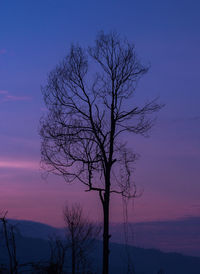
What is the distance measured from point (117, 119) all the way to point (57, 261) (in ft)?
27.2

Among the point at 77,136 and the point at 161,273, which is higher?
the point at 77,136

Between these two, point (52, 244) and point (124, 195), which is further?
point (124, 195)

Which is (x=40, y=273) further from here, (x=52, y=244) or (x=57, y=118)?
(x=57, y=118)

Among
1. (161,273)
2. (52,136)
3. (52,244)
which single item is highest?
(52,136)

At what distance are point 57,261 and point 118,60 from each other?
9259 mm

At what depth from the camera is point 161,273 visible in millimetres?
9383

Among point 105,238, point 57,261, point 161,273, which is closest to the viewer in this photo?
point 57,261

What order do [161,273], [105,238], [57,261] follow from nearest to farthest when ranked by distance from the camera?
1. [57,261]
2. [161,273]
3. [105,238]

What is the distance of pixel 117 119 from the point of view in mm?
15125

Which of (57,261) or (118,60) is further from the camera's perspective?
(118,60)

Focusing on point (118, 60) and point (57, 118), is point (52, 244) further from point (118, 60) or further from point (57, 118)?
point (118, 60)

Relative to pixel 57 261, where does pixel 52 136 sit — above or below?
above

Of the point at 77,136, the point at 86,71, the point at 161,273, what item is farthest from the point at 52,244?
the point at 86,71

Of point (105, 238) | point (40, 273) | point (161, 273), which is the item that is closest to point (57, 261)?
point (40, 273)
